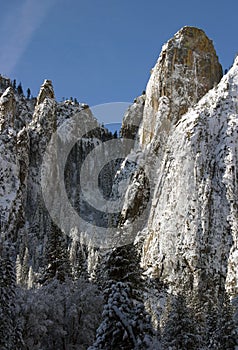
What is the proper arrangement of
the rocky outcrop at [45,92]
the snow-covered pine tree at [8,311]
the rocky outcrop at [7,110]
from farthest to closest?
the rocky outcrop at [45,92] → the rocky outcrop at [7,110] → the snow-covered pine tree at [8,311]

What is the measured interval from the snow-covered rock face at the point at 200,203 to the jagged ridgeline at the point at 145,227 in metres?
0.18

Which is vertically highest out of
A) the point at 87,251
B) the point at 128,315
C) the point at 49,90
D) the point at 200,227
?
the point at 49,90

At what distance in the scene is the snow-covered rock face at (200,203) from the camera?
2990 inches

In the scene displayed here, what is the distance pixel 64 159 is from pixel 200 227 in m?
94.8

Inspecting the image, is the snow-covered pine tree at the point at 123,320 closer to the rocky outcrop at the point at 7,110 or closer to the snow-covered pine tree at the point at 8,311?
the snow-covered pine tree at the point at 8,311

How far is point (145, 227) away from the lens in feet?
326

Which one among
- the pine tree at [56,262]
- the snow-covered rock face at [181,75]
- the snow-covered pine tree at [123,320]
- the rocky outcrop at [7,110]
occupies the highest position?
the rocky outcrop at [7,110]

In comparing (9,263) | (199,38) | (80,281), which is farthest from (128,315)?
(199,38)

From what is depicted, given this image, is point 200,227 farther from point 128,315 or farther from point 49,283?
point 128,315

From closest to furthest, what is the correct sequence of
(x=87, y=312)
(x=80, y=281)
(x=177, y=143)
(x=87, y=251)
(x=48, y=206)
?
(x=87, y=312) → (x=80, y=281) → (x=177, y=143) → (x=87, y=251) → (x=48, y=206)

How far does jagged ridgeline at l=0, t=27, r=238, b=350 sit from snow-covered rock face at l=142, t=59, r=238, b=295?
0.18 m

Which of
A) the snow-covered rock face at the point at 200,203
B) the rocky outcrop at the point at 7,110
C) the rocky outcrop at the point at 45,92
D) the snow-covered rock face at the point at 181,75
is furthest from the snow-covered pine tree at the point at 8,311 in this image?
the rocky outcrop at the point at 45,92

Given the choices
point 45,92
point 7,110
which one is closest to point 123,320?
point 7,110

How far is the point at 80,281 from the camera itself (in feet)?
164
